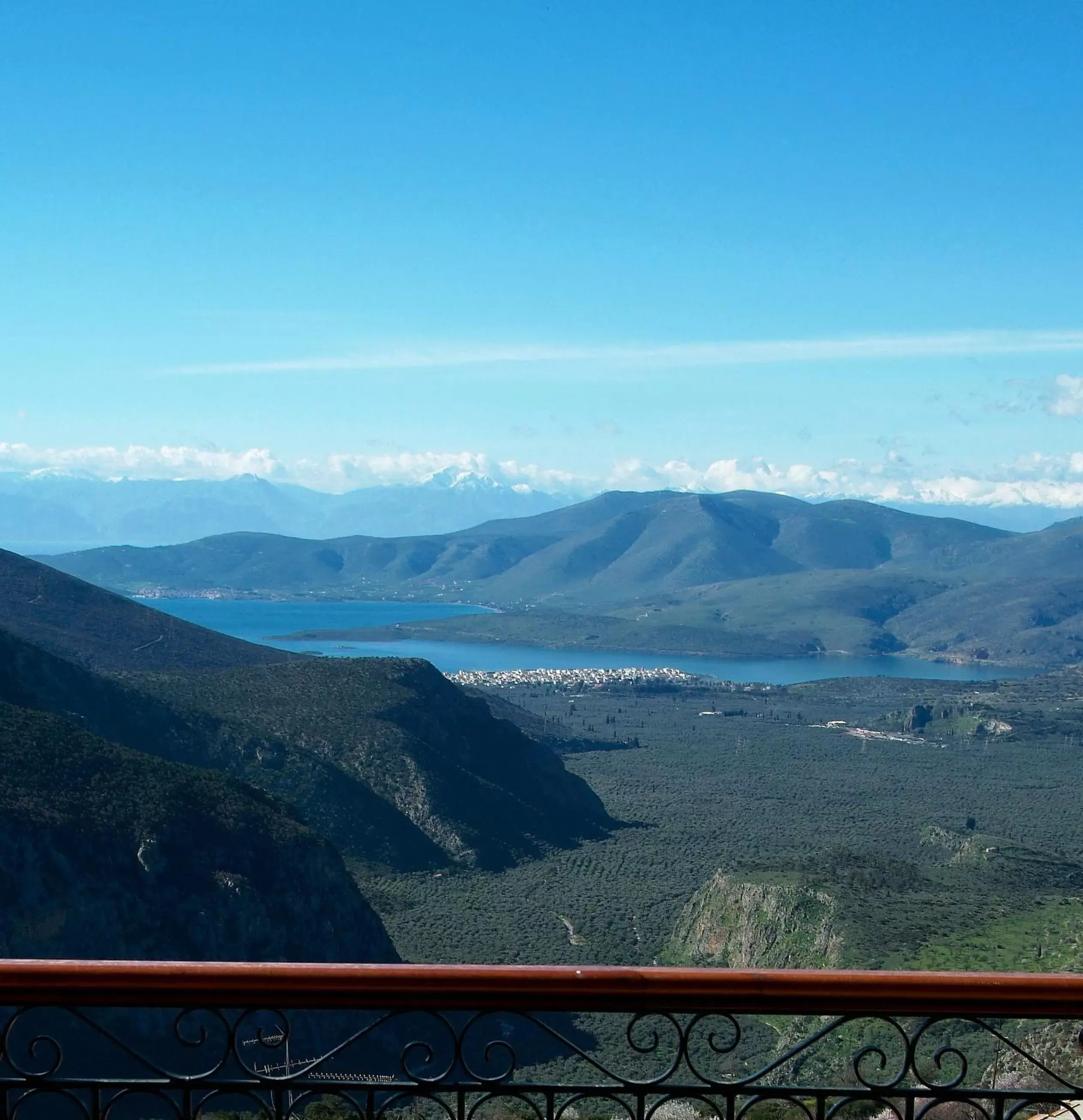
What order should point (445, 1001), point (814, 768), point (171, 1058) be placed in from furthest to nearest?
point (814, 768)
point (171, 1058)
point (445, 1001)

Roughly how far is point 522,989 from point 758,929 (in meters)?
25.9

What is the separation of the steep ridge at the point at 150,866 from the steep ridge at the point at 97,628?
2329cm

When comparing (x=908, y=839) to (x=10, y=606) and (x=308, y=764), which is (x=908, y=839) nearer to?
(x=308, y=764)

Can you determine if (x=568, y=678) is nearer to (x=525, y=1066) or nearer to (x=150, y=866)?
(x=150, y=866)

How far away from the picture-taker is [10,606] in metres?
52.6

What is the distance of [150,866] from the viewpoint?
22.0 metres

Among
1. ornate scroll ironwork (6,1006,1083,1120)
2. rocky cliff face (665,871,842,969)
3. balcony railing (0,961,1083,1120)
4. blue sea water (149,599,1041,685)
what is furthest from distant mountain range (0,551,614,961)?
blue sea water (149,599,1041,685)

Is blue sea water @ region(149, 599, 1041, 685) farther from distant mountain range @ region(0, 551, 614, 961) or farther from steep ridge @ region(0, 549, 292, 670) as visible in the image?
distant mountain range @ region(0, 551, 614, 961)

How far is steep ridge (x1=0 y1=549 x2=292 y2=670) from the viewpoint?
50.0m

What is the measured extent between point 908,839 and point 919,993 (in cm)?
4279

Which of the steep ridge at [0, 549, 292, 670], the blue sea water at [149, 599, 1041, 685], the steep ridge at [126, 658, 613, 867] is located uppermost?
the steep ridge at [0, 549, 292, 670]

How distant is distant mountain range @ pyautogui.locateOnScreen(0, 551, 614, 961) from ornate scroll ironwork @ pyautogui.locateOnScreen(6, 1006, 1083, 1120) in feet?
9.84

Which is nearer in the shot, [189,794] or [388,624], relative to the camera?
[189,794]

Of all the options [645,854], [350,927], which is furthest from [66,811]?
[645,854]
